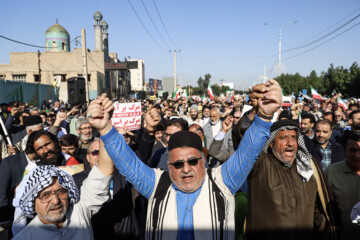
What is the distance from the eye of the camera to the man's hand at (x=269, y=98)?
1.81 meters

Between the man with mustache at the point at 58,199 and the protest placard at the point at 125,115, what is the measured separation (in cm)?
376

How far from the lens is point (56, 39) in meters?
45.6

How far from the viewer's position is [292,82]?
4806 cm

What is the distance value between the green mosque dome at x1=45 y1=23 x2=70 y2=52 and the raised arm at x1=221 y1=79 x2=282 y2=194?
48269mm

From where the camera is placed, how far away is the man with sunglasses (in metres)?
1.91

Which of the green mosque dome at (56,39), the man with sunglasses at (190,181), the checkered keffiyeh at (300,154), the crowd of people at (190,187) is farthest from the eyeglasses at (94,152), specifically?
the green mosque dome at (56,39)

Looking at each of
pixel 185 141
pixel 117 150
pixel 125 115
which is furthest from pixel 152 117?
pixel 125 115

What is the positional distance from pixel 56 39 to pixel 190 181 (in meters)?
48.9

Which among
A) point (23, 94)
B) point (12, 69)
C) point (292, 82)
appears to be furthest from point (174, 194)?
point (292, 82)

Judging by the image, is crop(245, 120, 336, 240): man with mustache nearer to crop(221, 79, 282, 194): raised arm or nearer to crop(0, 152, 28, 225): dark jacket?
crop(221, 79, 282, 194): raised arm

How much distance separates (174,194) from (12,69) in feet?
142

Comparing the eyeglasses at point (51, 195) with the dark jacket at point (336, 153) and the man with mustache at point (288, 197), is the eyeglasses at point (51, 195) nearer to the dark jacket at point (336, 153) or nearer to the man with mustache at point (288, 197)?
the man with mustache at point (288, 197)

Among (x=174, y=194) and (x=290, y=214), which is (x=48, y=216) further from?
(x=290, y=214)

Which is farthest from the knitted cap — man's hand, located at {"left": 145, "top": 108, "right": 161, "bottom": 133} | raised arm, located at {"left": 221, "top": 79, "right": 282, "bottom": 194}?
man's hand, located at {"left": 145, "top": 108, "right": 161, "bottom": 133}
